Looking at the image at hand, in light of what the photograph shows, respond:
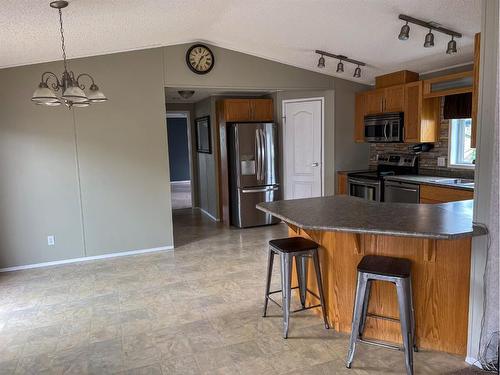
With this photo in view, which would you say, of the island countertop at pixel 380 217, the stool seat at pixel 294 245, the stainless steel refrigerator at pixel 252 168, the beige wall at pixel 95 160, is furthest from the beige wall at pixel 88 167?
the stool seat at pixel 294 245

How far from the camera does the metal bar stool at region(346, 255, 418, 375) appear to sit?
227 centimetres

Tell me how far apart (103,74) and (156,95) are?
660 millimetres

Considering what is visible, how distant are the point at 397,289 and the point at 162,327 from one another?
1805 millimetres

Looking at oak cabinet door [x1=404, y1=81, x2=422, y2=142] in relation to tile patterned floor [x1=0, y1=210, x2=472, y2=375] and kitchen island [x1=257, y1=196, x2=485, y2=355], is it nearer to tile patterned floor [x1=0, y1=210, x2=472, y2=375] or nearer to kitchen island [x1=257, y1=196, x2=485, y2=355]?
kitchen island [x1=257, y1=196, x2=485, y2=355]

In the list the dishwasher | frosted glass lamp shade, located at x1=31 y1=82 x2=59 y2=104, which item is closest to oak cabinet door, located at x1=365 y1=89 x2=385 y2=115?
the dishwasher

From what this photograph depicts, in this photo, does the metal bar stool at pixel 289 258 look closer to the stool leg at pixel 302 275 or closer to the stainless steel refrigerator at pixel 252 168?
the stool leg at pixel 302 275

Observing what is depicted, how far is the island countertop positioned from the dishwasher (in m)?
1.62

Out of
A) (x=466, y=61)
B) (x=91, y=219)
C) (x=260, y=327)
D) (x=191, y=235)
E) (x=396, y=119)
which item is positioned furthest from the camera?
(x=191, y=235)

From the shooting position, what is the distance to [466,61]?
445 centimetres

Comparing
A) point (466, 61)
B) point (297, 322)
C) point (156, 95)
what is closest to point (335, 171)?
point (466, 61)

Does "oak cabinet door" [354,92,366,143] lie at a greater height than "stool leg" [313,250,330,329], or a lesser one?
greater

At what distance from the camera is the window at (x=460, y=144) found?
468 cm

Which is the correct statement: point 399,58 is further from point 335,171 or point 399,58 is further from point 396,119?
point 335,171

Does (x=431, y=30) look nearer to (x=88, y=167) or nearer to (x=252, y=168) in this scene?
(x=252, y=168)
